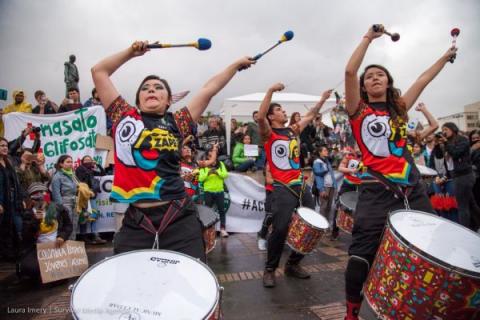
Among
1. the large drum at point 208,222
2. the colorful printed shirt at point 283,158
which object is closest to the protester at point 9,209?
the large drum at point 208,222

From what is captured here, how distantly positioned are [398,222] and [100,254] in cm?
537

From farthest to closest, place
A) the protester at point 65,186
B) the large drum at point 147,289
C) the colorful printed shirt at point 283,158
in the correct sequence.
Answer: the protester at point 65,186, the colorful printed shirt at point 283,158, the large drum at point 147,289

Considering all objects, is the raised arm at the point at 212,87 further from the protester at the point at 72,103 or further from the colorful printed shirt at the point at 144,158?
the protester at the point at 72,103

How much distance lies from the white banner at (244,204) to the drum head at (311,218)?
4049 mm

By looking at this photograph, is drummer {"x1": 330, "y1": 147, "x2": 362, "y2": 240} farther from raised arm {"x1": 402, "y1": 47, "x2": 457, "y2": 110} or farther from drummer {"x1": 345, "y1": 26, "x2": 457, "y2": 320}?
drummer {"x1": 345, "y1": 26, "x2": 457, "y2": 320}

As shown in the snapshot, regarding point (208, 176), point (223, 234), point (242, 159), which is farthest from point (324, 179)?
point (208, 176)

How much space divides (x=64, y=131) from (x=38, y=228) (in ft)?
11.2

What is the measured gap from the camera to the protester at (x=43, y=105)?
8.51 metres

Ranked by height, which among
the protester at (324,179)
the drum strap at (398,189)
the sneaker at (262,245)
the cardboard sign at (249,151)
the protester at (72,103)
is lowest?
the sneaker at (262,245)

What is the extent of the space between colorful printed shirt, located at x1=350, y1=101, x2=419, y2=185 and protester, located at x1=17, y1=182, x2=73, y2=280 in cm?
415

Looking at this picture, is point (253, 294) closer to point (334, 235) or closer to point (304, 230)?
point (304, 230)

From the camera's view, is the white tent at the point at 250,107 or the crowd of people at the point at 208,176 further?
the white tent at the point at 250,107

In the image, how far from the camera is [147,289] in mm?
1584

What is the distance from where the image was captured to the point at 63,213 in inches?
199
